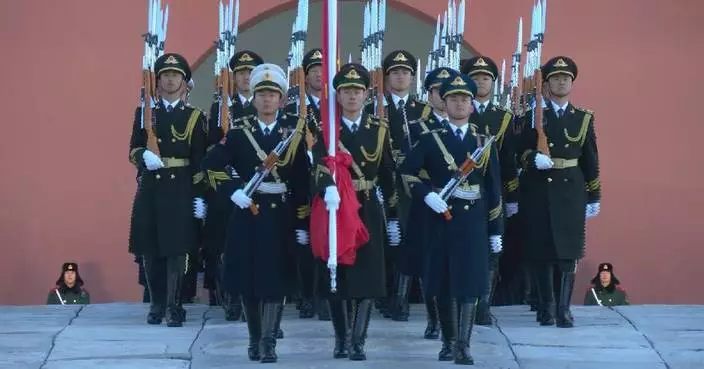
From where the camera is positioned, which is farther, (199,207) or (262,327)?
(199,207)

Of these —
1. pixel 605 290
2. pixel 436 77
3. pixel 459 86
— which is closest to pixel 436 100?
pixel 436 77

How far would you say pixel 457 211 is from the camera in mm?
9680

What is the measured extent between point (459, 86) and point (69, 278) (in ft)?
16.8

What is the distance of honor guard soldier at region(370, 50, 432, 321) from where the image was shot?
11211 millimetres

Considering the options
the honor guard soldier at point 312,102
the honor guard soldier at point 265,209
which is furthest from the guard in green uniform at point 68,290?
the honor guard soldier at point 265,209

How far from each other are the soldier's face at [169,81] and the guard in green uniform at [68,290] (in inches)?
132

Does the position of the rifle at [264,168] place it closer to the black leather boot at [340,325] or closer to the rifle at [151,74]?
the black leather boot at [340,325]

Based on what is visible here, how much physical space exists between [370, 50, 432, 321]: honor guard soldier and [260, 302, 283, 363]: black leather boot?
5.37 feet

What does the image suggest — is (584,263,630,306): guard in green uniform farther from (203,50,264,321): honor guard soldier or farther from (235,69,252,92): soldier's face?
(235,69,252,92): soldier's face

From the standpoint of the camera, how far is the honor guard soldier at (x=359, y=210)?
9.55 metres

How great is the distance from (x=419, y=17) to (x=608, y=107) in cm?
163

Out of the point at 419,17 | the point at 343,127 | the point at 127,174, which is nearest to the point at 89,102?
the point at 127,174

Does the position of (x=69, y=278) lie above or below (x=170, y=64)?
below

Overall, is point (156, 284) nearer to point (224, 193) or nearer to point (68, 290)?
point (224, 193)
